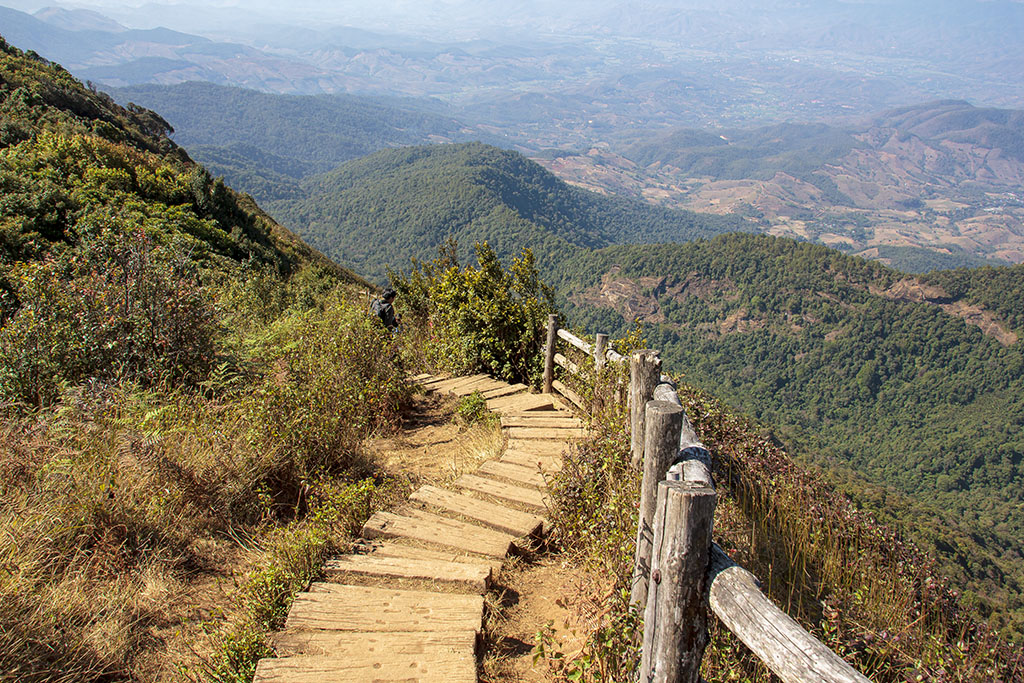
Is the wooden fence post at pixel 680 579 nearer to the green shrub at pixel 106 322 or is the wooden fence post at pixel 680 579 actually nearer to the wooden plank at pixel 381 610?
the wooden plank at pixel 381 610

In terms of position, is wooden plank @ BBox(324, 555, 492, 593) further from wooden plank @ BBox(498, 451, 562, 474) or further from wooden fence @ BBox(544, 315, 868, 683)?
wooden plank @ BBox(498, 451, 562, 474)

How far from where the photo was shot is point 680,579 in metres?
1.59

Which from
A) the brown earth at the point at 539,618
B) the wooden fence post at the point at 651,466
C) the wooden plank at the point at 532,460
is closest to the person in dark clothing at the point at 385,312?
the wooden plank at the point at 532,460

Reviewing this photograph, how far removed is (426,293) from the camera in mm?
9109

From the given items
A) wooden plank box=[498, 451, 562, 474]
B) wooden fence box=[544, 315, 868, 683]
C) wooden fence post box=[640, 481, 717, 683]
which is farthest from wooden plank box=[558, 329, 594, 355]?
wooden fence post box=[640, 481, 717, 683]

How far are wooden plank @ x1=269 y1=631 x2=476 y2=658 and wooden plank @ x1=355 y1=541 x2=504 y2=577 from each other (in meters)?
0.59

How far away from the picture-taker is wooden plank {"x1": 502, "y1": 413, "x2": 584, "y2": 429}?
486 centimetres

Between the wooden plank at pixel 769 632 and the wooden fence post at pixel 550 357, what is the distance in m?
4.37

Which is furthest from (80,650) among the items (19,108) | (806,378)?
(806,378)

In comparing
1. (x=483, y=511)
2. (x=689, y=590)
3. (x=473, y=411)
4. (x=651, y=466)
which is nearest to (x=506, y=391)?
(x=473, y=411)

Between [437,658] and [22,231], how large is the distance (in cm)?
806

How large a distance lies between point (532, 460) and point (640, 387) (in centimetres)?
132

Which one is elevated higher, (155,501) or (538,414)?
(155,501)

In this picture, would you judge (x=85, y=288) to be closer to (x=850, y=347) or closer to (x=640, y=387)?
(x=640, y=387)
